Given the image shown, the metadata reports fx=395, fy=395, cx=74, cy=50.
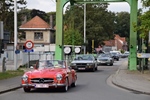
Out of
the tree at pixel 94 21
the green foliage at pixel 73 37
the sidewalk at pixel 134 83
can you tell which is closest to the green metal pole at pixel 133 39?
the sidewalk at pixel 134 83

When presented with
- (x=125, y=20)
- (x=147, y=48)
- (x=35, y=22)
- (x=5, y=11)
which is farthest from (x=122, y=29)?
(x=147, y=48)

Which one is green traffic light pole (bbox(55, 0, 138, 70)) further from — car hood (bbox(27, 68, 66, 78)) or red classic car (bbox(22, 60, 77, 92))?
red classic car (bbox(22, 60, 77, 92))

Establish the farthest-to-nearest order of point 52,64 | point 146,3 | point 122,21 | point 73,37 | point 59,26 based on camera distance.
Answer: point 122,21, point 73,37, point 59,26, point 146,3, point 52,64

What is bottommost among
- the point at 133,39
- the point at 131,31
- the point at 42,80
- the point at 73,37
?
the point at 42,80

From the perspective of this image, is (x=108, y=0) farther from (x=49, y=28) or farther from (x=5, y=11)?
(x=49, y=28)

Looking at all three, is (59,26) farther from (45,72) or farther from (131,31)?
(45,72)

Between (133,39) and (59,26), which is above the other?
(59,26)

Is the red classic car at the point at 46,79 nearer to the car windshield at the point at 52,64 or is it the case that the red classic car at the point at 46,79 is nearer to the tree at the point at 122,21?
the car windshield at the point at 52,64

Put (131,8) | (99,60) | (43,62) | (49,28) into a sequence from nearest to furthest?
(43,62)
(131,8)
(99,60)
(49,28)

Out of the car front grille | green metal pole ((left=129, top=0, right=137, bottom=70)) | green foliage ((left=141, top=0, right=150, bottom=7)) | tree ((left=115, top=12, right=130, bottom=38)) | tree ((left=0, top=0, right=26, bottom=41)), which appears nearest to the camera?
the car front grille

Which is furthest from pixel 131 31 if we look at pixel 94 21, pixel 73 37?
pixel 94 21

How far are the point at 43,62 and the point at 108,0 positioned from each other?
758 inches

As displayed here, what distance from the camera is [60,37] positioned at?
37.1 metres

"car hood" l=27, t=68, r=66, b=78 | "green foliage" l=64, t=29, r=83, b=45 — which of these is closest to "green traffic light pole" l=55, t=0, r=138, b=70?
"car hood" l=27, t=68, r=66, b=78
